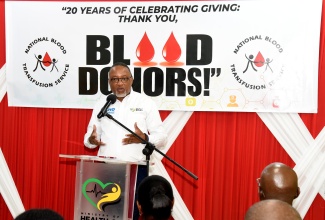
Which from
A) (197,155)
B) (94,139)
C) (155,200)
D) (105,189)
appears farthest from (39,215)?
(197,155)

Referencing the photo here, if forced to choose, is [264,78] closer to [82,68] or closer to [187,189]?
[187,189]

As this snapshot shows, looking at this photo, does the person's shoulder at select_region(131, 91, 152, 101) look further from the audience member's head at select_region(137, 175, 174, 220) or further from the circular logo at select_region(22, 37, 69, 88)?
the audience member's head at select_region(137, 175, 174, 220)

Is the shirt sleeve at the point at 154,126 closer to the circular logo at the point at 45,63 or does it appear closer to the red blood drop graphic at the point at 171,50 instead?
the red blood drop graphic at the point at 171,50

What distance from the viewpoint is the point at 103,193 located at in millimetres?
2932

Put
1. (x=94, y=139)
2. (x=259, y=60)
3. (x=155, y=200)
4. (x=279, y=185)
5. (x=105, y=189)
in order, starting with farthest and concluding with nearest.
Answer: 1. (x=259, y=60)
2. (x=94, y=139)
3. (x=105, y=189)
4. (x=279, y=185)
5. (x=155, y=200)

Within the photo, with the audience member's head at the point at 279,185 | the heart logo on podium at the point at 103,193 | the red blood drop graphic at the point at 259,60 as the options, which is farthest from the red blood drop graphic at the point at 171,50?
the audience member's head at the point at 279,185

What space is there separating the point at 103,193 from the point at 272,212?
1.81 m

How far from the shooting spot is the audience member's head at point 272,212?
1.29m

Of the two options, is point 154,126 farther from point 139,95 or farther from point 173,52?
point 173,52

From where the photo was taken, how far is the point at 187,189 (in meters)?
4.28

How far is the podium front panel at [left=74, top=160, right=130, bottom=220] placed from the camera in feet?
9.48

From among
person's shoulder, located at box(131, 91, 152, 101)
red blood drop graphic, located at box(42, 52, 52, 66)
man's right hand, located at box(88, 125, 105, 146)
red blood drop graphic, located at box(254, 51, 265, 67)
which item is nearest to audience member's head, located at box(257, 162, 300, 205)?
man's right hand, located at box(88, 125, 105, 146)

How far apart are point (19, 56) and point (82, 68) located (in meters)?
0.73

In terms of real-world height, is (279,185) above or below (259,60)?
below
